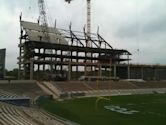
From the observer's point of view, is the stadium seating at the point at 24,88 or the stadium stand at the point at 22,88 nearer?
the stadium seating at the point at 24,88

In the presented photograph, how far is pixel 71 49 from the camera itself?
117 metres

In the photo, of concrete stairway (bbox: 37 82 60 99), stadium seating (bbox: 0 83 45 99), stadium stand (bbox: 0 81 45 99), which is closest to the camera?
stadium seating (bbox: 0 83 45 99)

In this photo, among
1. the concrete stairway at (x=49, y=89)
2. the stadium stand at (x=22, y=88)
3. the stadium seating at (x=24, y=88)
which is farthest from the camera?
the concrete stairway at (x=49, y=89)

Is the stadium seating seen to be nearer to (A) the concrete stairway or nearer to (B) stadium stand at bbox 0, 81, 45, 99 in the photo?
(B) stadium stand at bbox 0, 81, 45, 99

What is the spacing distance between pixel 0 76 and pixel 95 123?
1692 inches

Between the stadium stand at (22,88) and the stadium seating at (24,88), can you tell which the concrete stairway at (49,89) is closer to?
the stadium stand at (22,88)

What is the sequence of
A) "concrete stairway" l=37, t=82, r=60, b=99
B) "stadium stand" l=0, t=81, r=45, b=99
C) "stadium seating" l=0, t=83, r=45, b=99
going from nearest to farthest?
"stadium seating" l=0, t=83, r=45, b=99 < "stadium stand" l=0, t=81, r=45, b=99 < "concrete stairway" l=37, t=82, r=60, b=99

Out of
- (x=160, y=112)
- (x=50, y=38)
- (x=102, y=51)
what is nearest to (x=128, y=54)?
(x=102, y=51)

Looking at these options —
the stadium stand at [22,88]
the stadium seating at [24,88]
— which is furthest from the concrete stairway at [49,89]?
the stadium seating at [24,88]

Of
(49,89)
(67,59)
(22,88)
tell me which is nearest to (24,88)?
(22,88)

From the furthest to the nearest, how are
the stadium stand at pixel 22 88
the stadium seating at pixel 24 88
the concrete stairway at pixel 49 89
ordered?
the concrete stairway at pixel 49 89, the stadium stand at pixel 22 88, the stadium seating at pixel 24 88

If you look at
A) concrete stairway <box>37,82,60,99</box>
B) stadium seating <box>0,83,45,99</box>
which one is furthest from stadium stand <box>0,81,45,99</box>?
concrete stairway <box>37,82,60,99</box>

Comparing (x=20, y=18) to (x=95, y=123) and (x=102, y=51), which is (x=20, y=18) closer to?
(x=102, y=51)

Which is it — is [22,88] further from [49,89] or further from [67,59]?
[67,59]
